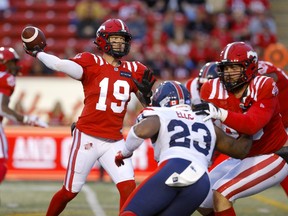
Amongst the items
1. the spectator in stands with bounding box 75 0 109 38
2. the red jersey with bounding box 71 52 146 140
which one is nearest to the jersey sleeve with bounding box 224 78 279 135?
the red jersey with bounding box 71 52 146 140

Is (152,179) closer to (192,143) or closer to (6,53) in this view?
(192,143)

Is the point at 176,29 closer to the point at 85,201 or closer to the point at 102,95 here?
the point at 85,201

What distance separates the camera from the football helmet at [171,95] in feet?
17.1

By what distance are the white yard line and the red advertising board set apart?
1.19m

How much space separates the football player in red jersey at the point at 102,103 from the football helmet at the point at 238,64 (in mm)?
701

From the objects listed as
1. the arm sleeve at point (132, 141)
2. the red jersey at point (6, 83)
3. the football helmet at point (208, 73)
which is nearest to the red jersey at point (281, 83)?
the football helmet at point (208, 73)

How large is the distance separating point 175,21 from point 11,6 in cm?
322

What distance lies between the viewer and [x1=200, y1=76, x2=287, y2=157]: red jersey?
17.9 ft

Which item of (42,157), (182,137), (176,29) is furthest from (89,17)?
(182,137)

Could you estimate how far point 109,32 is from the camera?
20.9 ft

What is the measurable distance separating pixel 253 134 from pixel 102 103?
1334 millimetres

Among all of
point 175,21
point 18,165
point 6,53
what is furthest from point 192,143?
point 175,21

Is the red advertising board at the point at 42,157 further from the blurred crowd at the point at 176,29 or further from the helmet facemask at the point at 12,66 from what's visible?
the helmet facemask at the point at 12,66

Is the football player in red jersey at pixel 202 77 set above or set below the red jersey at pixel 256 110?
below
